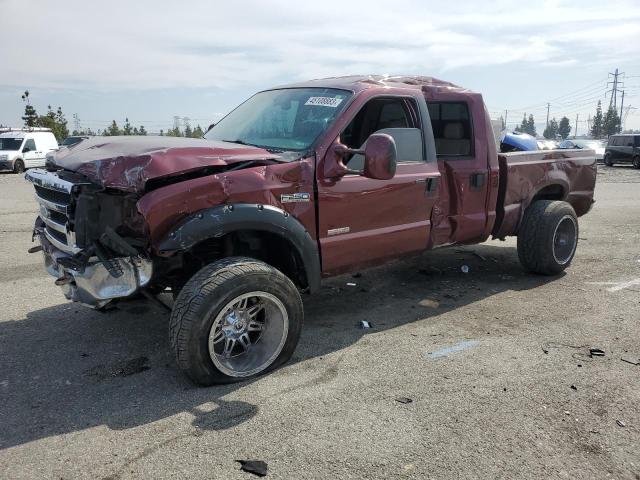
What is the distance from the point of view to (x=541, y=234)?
5.72 meters

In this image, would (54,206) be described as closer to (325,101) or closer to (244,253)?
(244,253)

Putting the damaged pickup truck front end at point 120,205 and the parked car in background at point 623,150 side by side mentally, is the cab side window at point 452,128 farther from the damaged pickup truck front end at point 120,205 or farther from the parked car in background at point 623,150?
the parked car in background at point 623,150

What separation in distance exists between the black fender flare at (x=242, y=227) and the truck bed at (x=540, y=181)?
2.48 m

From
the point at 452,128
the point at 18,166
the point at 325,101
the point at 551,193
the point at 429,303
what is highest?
the point at 325,101

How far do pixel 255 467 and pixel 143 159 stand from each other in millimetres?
1892

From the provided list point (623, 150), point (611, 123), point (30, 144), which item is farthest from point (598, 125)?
point (30, 144)

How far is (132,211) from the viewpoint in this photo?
3492mm

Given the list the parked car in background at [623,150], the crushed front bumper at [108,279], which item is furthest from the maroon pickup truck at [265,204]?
the parked car in background at [623,150]

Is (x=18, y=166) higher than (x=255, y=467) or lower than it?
higher

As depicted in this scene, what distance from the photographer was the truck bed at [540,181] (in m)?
5.48

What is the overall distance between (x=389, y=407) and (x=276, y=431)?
0.70 metres

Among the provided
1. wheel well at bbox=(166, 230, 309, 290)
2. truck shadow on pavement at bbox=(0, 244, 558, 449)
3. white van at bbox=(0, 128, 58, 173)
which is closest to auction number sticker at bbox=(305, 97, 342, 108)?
wheel well at bbox=(166, 230, 309, 290)

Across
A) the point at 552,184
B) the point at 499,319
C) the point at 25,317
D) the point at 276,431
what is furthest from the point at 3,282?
the point at 552,184

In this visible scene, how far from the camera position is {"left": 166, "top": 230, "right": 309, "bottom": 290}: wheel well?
3809 mm
